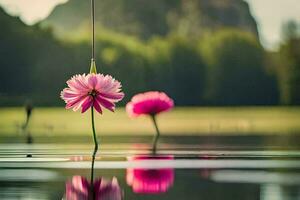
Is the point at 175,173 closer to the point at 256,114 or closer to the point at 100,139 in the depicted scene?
the point at 100,139

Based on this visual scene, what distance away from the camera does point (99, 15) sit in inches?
172

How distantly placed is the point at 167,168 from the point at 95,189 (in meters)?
0.42

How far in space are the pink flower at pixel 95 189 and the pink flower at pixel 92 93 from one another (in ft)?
1.57

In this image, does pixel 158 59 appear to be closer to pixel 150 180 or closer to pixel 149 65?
pixel 149 65

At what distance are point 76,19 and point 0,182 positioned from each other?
8.47 feet

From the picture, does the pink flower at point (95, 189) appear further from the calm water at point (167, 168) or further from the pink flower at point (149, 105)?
the pink flower at point (149, 105)

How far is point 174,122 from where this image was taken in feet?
14.4

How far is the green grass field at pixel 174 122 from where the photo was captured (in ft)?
12.6

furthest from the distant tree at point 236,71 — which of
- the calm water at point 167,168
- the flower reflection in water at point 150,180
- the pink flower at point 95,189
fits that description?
the pink flower at point 95,189

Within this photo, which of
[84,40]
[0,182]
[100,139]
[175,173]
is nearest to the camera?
[0,182]

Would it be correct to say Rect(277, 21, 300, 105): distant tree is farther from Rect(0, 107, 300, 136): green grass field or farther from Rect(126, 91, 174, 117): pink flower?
Rect(126, 91, 174, 117): pink flower

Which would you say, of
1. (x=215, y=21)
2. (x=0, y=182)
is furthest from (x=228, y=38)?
(x=0, y=182)

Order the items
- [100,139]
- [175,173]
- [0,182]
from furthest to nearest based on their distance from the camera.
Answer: [100,139] → [175,173] → [0,182]

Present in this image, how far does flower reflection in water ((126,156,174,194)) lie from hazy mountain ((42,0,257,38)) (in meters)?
2.32
